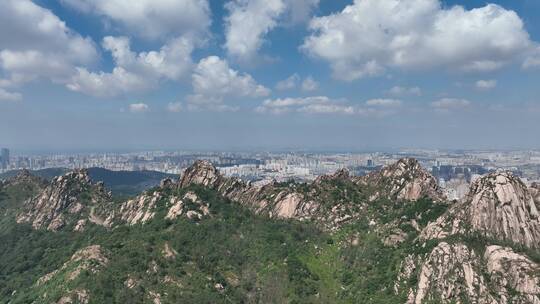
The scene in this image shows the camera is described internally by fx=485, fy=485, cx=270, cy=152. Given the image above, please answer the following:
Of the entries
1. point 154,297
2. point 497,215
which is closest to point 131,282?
point 154,297

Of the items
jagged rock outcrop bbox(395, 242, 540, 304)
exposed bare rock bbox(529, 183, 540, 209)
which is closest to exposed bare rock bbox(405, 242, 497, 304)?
jagged rock outcrop bbox(395, 242, 540, 304)

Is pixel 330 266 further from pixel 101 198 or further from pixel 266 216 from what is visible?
pixel 101 198

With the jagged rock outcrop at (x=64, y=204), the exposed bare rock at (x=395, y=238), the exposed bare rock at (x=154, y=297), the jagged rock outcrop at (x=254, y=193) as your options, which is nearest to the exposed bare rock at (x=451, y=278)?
the exposed bare rock at (x=395, y=238)

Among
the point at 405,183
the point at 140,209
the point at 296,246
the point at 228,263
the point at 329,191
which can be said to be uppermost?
the point at 405,183

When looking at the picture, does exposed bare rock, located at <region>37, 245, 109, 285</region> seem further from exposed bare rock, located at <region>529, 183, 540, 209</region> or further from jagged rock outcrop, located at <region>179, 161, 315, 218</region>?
exposed bare rock, located at <region>529, 183, 540, 209</region>

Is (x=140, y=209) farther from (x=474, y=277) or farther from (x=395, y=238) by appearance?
(x=474, y=277)

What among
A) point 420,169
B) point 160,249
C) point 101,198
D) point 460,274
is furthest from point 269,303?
point 101,198

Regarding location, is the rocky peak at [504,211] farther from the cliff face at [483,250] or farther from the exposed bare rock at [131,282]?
the exposed bare rock at [131,282]
